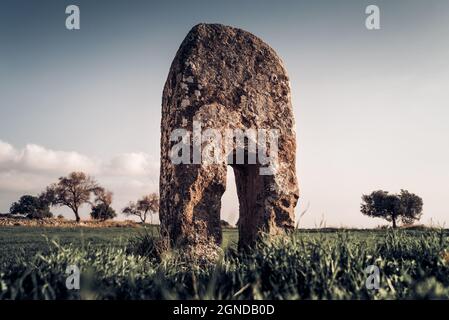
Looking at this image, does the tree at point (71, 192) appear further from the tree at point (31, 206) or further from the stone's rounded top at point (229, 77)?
the stone's rounded top at point (229, 77)

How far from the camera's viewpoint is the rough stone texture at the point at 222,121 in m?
7.43

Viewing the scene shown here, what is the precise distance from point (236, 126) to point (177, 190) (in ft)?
5.59

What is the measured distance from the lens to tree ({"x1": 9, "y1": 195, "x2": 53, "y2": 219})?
4509 cm

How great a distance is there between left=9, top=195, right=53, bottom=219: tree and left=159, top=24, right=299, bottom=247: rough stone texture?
41577mm

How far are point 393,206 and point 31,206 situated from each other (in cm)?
3738

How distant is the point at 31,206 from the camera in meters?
45.3

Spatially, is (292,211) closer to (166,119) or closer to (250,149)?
(250,149)

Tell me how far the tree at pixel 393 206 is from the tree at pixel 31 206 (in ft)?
109

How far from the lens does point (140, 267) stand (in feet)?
18.3
